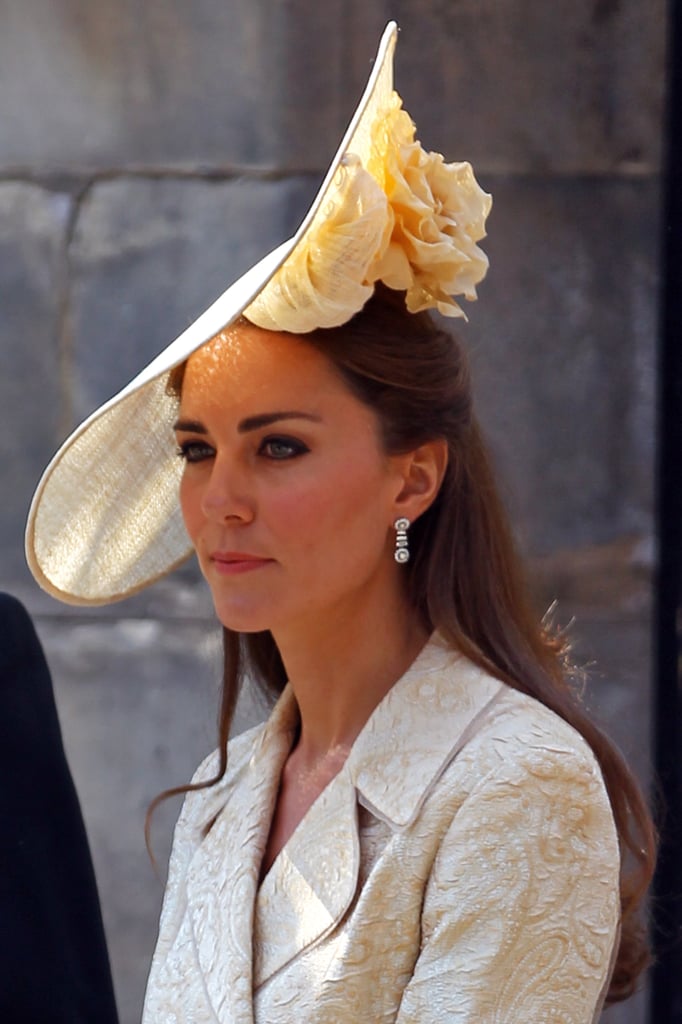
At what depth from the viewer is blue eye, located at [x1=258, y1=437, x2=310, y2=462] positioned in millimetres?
1761

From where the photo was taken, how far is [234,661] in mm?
2168

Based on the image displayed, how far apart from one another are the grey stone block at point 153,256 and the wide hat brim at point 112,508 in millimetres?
1491

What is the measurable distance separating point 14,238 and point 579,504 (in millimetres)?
1442

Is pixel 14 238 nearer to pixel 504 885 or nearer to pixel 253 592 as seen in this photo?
pixel 253 592

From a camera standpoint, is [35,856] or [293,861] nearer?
[293,861]

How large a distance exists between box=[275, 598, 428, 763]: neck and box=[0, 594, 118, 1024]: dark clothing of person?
1.91 ft

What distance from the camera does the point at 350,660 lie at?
185cm

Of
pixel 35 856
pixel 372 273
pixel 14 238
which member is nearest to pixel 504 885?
pixel 372 273

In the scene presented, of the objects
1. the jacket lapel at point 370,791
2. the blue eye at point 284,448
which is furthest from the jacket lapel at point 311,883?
the blue eye at point 284,448

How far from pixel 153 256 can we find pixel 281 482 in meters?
1.97

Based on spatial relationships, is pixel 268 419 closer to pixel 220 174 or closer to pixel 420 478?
pixel 420 478

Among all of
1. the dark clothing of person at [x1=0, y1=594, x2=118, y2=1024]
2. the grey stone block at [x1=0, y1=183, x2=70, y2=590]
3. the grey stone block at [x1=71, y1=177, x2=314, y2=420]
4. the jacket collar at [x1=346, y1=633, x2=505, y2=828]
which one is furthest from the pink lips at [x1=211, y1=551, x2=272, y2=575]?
the grey stone block at [x1=0, y1=183, x2=70, y2=590]

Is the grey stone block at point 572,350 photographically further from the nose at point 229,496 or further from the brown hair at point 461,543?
the nose at point 229,496

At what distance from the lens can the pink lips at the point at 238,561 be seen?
5.78 ft
